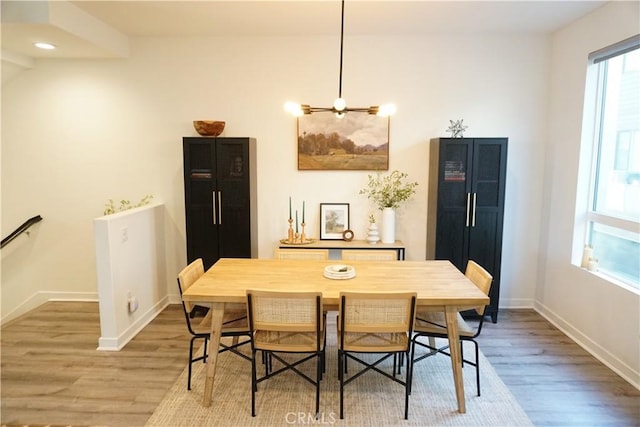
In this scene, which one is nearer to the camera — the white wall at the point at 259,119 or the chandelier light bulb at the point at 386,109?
the chandelier light bulb at the point at 386,109

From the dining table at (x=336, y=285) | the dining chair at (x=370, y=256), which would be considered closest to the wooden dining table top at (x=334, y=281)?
the dining table at (x=336, y=285)

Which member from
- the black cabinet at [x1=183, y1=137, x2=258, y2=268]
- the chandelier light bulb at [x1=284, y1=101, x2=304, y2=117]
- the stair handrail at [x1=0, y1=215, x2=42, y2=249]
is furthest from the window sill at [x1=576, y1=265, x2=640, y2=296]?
the stair handrail at [x1=0, y1=215, x2=42, y2=249]

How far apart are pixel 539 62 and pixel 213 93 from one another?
342 centimetres

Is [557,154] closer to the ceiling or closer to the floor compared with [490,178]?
closer to the ceiling

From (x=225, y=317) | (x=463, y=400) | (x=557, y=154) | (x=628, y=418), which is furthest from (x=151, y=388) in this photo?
(x=557, y=154)

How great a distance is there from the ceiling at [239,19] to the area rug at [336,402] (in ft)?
9.74

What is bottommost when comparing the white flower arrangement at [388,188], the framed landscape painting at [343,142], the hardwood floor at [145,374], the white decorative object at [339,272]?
the hardwood floor at [145,374]

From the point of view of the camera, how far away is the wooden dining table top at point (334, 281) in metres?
2.55

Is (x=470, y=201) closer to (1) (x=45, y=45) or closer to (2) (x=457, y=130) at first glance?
(2) (x=457, y=130)

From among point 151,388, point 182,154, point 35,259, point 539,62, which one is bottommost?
point 151,388

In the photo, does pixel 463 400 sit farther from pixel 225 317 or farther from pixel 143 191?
pixel 143 191

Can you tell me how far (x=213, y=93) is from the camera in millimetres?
4375

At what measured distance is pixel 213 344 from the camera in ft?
8.64

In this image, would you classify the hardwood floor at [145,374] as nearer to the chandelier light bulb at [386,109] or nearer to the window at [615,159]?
the window at [615,159]
